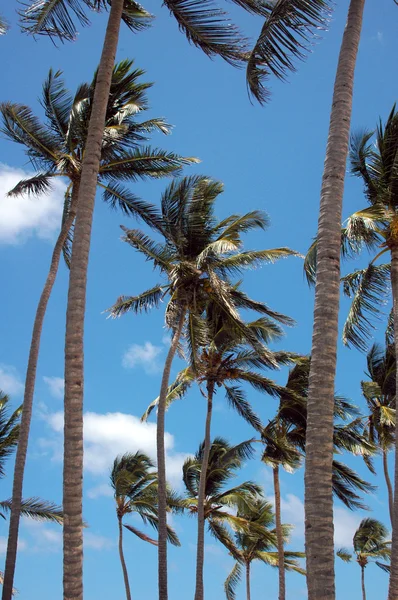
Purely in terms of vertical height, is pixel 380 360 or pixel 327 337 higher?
pixel 380 360

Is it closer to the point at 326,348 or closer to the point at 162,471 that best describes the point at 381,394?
the point at 162,471

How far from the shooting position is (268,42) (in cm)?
909

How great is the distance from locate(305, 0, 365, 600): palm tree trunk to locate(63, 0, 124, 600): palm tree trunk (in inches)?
131

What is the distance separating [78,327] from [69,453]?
1757 millimetres

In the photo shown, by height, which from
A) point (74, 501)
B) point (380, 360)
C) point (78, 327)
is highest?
→ point (380, 360)

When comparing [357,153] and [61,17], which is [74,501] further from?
[357,153]

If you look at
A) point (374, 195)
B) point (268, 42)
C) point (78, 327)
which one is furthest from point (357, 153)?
point (78, 327)

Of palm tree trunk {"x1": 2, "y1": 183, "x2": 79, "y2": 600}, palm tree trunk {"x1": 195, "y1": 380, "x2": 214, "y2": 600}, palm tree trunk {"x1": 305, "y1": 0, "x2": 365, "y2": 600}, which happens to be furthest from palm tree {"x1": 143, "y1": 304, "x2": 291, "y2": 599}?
palm tree trunk {"x1": 305, "y1": 0, "x2": 365, "y2": 600}

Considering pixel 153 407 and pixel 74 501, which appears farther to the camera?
pixel 153 407

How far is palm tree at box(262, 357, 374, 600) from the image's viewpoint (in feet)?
70.0

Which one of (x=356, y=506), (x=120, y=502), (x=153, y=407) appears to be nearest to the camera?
(x=356, y=506)

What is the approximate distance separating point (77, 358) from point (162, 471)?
31.6 ft

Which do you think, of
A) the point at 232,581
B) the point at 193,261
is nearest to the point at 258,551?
the point at 232,581

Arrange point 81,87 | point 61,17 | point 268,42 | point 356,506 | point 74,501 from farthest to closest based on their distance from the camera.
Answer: point 356,506 < point 81,87 < point 61,17 < point 268,42 < point 74,501
